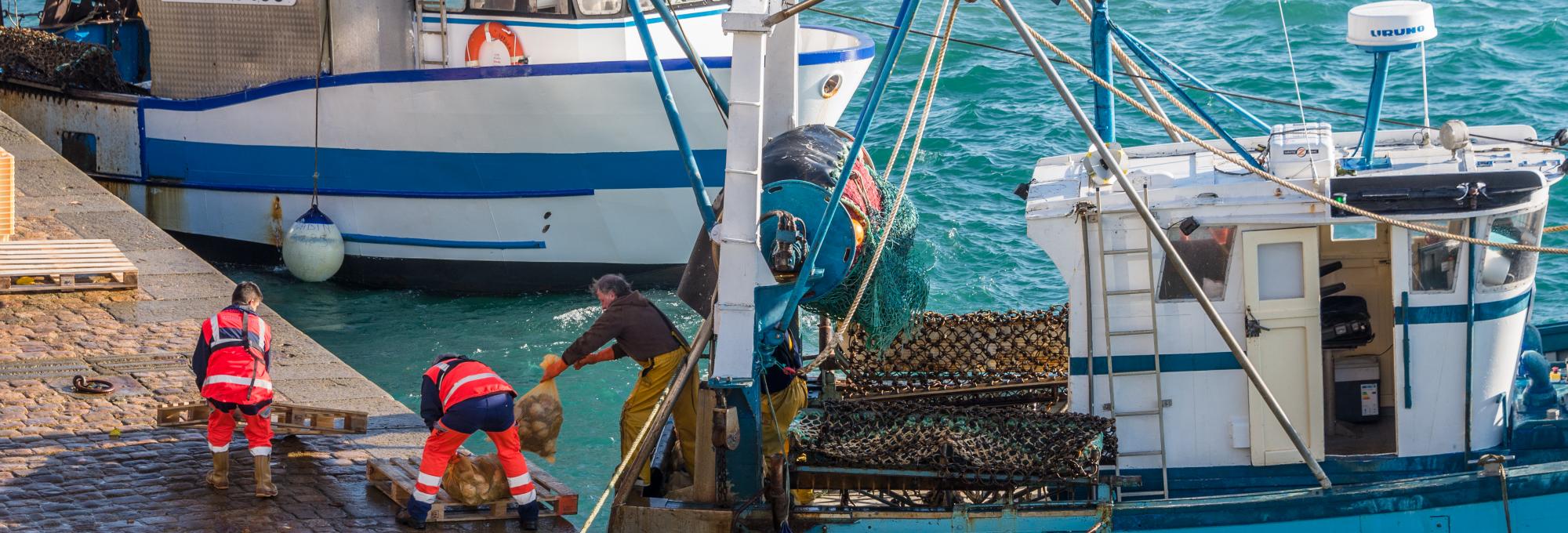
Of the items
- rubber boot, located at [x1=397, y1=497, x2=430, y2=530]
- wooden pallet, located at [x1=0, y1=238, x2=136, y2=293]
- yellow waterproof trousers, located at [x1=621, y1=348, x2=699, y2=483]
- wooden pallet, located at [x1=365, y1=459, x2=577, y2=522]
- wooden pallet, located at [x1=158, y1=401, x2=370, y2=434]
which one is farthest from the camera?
wooden pallet, located at [x1=0, y1=238, x2=136, y2=293]

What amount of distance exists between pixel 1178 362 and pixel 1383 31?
1757mm

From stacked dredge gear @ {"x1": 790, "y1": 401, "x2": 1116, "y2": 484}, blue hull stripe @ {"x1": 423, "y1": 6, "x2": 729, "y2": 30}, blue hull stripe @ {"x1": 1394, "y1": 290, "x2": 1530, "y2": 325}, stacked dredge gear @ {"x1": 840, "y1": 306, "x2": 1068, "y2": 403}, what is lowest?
stacked dredge gear @ {"x1": 790, "y1": 401, "x2": 1116, "y2": 484}

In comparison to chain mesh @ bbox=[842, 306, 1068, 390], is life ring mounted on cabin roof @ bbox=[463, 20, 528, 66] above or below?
above

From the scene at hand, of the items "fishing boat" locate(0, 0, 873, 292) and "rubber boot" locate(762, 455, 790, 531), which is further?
"fishing boat" locate(0, 0, 873, 292)

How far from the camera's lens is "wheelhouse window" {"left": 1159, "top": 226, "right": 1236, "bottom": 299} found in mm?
6996

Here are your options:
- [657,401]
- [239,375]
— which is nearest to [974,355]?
[657,401]

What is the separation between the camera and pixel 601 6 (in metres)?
13.5

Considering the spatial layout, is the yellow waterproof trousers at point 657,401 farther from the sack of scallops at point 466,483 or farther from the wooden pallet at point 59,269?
the wooden pallet at point 59,269

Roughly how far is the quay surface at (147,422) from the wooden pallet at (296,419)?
0.12 metres

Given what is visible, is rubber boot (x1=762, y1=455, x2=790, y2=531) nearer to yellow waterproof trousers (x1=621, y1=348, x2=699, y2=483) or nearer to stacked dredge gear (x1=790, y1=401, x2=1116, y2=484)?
stacked dredge gear (x1=790, y1=401, x2=1116, y2=484)

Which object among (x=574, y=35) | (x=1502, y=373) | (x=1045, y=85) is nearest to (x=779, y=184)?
(x=1502, y=373)

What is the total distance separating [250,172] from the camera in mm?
14133

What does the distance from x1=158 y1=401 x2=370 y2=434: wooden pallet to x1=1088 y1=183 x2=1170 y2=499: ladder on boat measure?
3.92 meters

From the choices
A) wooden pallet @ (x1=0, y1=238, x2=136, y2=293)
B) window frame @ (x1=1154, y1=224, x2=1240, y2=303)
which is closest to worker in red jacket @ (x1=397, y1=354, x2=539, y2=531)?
window frame @ (x1=1154, y1=224, x2=1240, y2=303)
